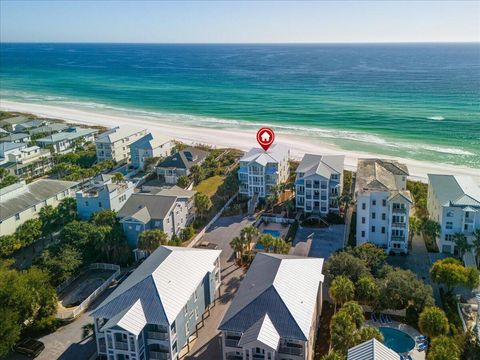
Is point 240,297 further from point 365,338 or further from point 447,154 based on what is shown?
point 447,154

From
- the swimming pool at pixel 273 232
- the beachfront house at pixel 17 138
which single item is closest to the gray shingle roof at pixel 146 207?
the swimming pool at pixel 273 232

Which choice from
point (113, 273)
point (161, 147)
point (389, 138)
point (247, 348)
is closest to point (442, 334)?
point (247, 348)

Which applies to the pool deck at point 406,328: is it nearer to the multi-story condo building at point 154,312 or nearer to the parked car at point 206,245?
the multi-story condo building at point 154,312

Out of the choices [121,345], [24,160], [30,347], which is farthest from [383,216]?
[24,160]

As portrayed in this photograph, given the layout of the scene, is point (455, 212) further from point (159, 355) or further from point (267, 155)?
point (159, 355)

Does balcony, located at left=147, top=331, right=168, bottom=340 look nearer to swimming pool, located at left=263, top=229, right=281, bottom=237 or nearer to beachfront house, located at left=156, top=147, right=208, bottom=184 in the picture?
swimming pool, located at left=263, top=229, right=281, bottom=237

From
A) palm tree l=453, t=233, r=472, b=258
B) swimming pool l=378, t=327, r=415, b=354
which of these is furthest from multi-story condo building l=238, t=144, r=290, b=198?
swimming pool l=378, t=327, r=415, b=354
